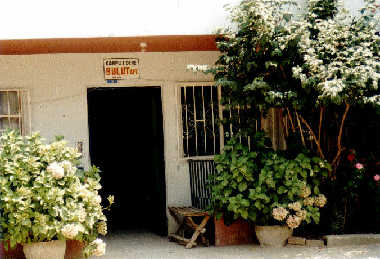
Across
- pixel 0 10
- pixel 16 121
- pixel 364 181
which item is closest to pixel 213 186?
pixel 364 181

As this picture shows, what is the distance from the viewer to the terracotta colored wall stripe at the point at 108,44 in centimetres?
753

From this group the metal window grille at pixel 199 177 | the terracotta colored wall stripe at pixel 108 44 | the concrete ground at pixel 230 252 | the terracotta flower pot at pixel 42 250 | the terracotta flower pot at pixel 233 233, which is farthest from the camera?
the metal window grille at pixel 199 177

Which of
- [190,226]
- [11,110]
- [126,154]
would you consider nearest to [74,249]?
[190,226]

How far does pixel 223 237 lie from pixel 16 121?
369 centimetres

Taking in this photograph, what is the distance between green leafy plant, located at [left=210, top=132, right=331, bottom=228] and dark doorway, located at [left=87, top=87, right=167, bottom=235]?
229 centimetres

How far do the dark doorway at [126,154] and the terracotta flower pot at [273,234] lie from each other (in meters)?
2.51

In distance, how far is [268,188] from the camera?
7.24m

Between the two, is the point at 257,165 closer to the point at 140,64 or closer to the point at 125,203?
the point at 140,64

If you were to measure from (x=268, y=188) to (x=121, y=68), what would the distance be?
3119 mm

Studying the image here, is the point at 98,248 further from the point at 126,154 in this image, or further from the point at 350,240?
the point at 126,154

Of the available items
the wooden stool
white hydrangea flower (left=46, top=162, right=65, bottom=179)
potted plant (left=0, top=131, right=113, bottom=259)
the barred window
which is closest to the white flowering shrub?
the wooden stool

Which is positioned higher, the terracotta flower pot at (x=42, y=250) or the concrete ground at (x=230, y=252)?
the terracotta flower pot at (x=42, y=250)

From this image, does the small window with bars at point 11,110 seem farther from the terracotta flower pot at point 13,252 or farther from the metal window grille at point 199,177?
the metal window grille at point 199,177

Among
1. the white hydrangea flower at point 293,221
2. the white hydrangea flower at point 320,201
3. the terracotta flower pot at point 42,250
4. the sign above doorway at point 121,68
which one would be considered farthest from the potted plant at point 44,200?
the white hydrangea flower at point 320,201
